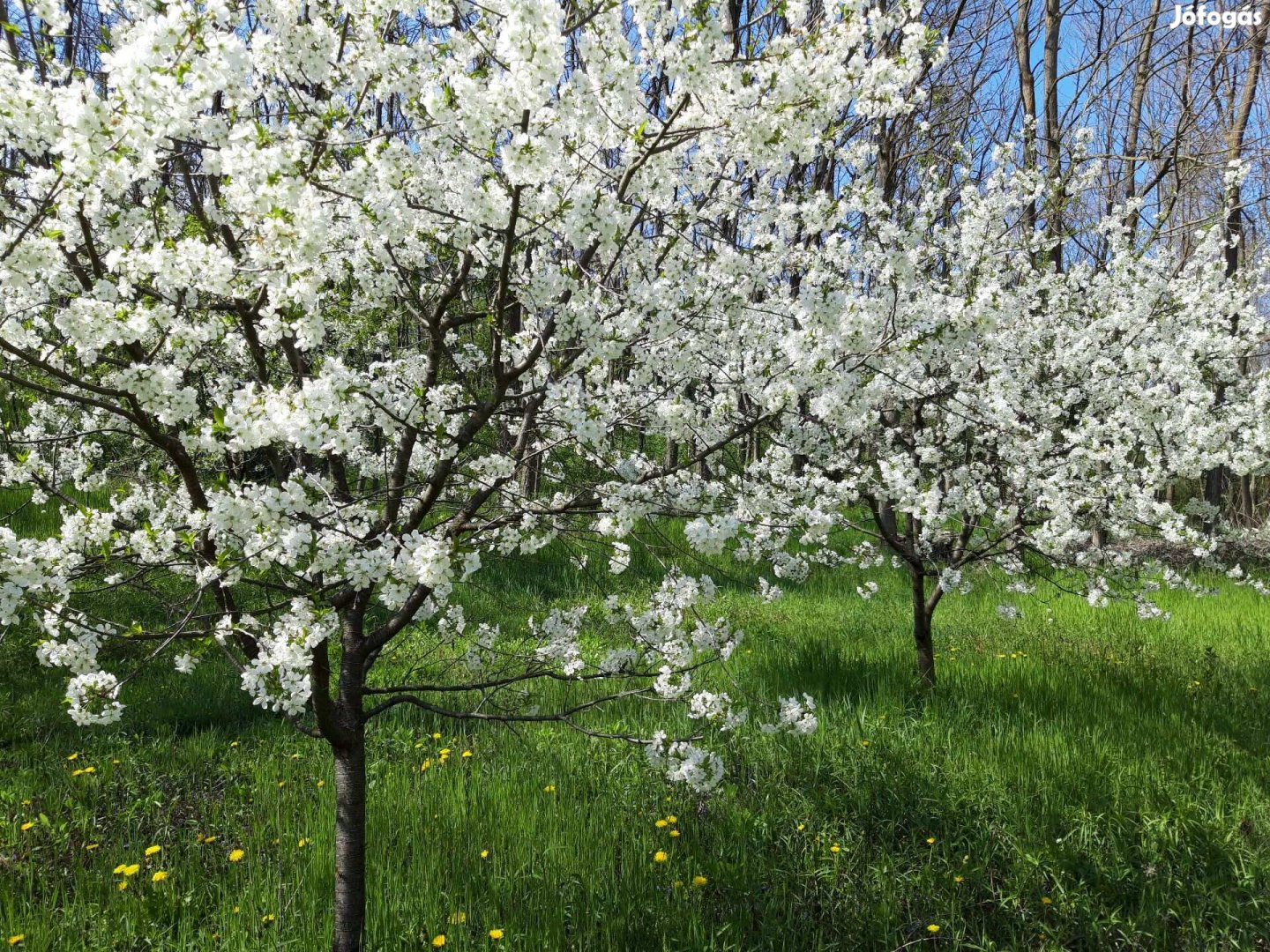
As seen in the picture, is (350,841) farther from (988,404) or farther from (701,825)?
(988,404)

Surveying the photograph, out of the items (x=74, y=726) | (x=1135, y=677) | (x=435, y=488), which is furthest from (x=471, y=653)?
(x=1135, y=677)

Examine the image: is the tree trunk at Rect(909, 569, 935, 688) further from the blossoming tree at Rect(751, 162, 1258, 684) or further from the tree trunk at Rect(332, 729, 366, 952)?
the tree trunk at Rect(332, 729, 366, 952)

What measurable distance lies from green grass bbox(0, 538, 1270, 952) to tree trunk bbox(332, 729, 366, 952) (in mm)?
244

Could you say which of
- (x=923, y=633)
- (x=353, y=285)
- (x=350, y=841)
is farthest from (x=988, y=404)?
(x=350, y=841)

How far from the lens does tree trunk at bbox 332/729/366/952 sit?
8.95ft

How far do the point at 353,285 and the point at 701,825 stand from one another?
2.96 m

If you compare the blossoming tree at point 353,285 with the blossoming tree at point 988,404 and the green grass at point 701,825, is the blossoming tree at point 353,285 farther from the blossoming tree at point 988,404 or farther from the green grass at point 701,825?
the green grass at point 701,825

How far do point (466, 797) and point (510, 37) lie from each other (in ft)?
11.0

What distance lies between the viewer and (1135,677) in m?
5.87

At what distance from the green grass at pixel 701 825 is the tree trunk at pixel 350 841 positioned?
244 mm

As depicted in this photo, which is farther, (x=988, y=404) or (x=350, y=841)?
(x=988, y=404)

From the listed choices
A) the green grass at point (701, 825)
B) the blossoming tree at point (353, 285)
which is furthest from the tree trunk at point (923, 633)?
the blossoming tree at point (353, 285)

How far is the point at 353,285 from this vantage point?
3619 millimetres

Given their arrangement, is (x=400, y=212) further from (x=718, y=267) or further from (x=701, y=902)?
(x=701, y=902)
